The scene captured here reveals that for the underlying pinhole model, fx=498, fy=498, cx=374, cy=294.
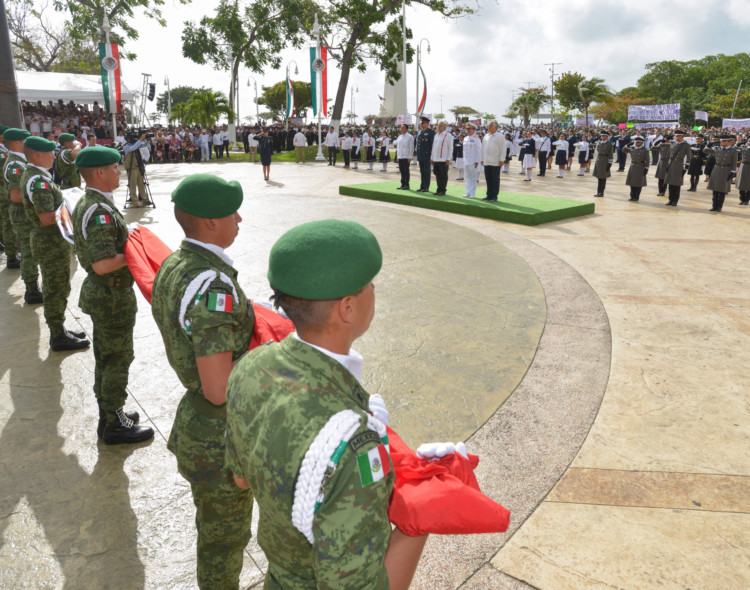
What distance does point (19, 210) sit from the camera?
541cm

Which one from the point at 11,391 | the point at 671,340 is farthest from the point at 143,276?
the point at 671,340

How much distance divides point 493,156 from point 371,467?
37.7ft

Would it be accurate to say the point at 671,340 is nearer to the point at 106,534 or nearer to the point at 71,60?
the point at 106,534

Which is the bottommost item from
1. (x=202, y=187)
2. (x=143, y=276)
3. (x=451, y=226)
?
(x=451, y=226)

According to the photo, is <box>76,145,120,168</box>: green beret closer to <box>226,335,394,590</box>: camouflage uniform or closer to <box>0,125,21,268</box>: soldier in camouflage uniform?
<box>226,335,394,590</box>: camouflage uniform

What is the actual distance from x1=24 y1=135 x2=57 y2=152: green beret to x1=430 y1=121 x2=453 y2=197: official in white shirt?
930cm

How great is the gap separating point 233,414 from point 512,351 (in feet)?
12.2

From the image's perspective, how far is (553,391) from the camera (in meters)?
3.86

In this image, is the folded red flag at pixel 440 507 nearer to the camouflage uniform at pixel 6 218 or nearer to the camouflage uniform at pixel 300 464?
the camouflage uniform at pixel 300 464

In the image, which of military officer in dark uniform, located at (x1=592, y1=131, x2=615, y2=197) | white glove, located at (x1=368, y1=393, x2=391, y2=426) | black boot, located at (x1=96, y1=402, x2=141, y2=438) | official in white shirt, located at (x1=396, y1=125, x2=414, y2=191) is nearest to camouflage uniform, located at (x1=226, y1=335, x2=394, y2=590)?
white glove, located at (x1=368, y1=393, x2=391, y2=426)

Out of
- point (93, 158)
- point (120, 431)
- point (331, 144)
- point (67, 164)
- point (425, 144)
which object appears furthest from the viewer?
point (331, 144)

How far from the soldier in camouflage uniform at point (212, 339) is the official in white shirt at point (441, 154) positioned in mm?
11207

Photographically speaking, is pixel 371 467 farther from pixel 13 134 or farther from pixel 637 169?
pixel 637 169

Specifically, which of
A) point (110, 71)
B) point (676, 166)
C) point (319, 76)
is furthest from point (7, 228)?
point (319, 76)
